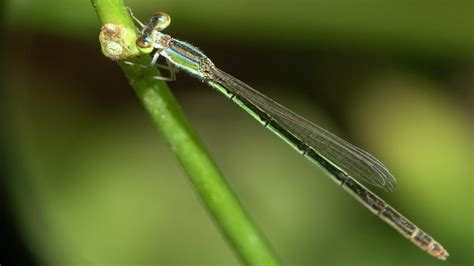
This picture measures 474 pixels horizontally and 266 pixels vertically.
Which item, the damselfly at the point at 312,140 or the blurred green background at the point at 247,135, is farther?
the blurred green background at the point at 247,135

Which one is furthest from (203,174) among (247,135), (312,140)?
(247,135)

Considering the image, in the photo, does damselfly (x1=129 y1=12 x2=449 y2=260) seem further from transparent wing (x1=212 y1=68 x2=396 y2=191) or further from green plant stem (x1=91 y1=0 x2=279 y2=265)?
green plant stem (x1=91 y1=0 x2=279 y2=265)

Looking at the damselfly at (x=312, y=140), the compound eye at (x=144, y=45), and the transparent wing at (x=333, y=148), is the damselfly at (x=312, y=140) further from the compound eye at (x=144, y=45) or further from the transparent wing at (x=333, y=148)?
the compound eye at (x=144, y=45)

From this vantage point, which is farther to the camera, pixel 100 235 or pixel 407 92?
pixel 407 92

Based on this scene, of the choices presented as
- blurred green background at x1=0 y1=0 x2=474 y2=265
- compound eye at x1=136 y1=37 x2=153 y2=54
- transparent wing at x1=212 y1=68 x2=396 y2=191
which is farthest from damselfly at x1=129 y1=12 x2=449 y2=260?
blurred green background at x1=0 y1=0 x2=474 y2=265

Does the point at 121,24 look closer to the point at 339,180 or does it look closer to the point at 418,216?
the point at 339,180

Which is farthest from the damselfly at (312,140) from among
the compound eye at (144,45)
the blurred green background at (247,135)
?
the blurred green background at (247,135)

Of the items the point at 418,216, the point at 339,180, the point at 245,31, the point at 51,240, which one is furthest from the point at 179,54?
the point at 418,216
